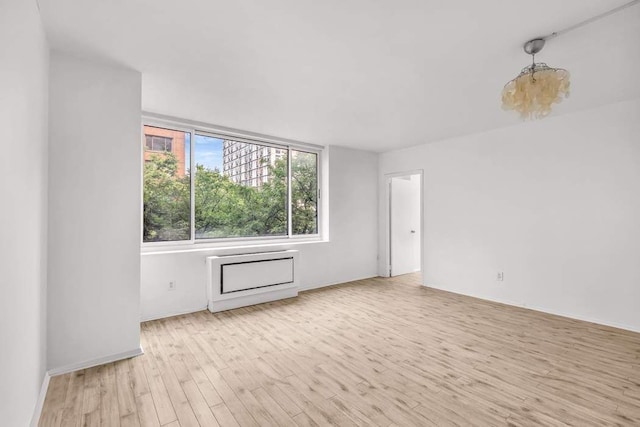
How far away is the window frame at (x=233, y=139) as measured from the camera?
3.81 meters

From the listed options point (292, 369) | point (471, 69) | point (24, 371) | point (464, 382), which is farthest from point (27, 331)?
point (471, 69)

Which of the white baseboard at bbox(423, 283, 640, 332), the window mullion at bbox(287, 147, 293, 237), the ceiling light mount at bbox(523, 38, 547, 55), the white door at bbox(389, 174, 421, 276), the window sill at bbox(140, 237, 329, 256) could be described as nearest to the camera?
the ceiling light mount at bbox(523, 38, 547, 55)

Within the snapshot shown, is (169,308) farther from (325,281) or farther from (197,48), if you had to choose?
(197,48)

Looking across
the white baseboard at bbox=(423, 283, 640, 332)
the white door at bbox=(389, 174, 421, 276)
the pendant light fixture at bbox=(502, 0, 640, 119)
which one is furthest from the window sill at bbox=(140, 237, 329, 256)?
the pendant light fixture at bbox=(502, 0, 640, 119)

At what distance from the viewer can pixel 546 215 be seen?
12.6ft

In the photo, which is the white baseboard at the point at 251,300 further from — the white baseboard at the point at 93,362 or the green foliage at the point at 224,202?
the white baseboard at the point at 93,362

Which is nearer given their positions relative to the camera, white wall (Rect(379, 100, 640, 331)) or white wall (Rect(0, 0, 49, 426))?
white wall (Rect(0, 0, 49, 426))

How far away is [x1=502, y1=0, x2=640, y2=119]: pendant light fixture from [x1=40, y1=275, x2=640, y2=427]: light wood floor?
6.75 feet

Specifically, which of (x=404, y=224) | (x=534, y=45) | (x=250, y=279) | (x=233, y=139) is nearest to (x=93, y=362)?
(x=250, y=279)

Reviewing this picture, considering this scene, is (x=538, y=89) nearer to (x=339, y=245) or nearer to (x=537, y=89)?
(x=537, y=89)

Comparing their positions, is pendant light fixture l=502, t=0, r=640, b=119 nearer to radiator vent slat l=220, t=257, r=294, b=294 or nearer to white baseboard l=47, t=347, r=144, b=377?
radiator vent slat l=220, t=257, r=294, b=294

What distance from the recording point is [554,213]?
3777mm

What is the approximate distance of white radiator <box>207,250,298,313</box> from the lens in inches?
152

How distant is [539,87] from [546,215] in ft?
8.26
